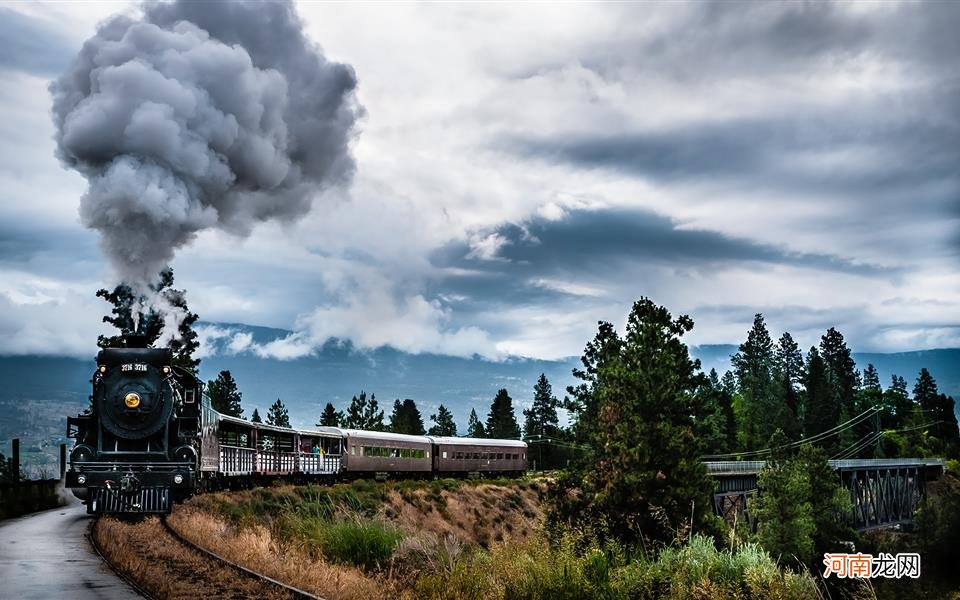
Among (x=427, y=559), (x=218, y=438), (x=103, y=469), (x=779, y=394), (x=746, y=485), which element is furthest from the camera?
(x=779, y=394)

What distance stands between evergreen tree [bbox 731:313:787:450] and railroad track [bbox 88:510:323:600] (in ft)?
357

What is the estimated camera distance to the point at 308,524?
19.7 m

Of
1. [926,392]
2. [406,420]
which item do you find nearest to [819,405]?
[926,392]

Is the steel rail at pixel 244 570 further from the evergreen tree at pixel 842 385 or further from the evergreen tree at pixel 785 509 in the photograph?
the evergreen tree at pixel 842 385

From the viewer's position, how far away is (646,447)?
1828 inches

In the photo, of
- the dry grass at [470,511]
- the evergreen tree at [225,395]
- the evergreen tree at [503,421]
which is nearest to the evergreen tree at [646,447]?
the dry grass at [470,511]

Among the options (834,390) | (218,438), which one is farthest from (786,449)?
(834,390)

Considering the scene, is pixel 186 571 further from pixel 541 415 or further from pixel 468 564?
pixel 541 415

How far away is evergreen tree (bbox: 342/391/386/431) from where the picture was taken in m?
125

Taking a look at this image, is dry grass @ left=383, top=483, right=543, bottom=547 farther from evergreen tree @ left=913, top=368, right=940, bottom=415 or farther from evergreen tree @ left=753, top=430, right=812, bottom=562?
evergreen tree @ left=913, top=368, right=940, bottom=415

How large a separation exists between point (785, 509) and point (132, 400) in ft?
176

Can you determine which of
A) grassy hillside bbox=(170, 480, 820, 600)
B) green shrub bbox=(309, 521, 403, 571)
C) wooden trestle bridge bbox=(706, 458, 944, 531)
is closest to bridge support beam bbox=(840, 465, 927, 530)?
wooden trestle bridge bbox=(706, 458, 944, 531)

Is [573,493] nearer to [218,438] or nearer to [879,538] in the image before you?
[218,438]

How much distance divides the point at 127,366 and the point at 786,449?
56107 mm
